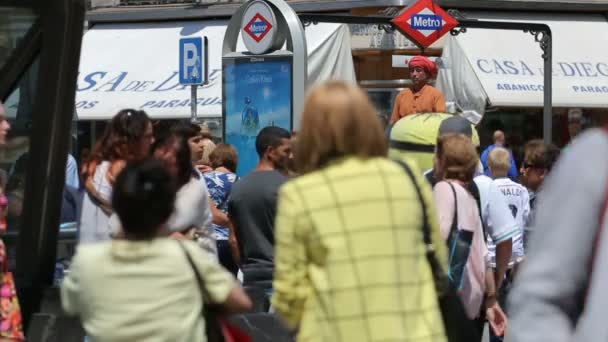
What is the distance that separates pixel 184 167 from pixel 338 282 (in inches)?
114

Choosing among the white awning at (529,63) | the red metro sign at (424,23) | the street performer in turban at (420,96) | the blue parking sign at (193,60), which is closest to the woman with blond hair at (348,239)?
the street performer in turban at (420,96)

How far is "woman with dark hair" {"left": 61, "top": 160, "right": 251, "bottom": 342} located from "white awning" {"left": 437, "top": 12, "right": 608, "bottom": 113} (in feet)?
52.5

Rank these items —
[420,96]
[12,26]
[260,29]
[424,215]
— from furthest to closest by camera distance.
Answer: [260,29], [420,96], [12,26], [424,215]

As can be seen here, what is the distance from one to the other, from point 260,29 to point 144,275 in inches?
348

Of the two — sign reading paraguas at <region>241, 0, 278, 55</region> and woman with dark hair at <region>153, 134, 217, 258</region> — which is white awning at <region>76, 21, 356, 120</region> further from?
woman with dark hair at <region>153, 134, 217, 258</region>

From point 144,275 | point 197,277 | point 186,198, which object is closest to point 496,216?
point 186,198

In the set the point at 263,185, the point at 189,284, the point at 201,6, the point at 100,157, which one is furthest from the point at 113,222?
the point at 201,6

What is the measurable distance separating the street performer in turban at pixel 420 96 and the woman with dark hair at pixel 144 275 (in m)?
6.11

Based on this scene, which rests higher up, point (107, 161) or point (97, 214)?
point (107, 161)

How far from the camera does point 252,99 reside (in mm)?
13766

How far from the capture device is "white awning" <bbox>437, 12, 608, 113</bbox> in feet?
70.7

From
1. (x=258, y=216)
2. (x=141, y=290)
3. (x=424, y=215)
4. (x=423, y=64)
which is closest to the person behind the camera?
(x=424, y=215)

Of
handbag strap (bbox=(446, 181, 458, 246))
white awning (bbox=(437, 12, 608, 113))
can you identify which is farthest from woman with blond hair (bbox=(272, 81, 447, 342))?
white awning (bbox=(437, 12, 608, 113))

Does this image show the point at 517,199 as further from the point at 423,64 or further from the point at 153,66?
the point at 153,66
